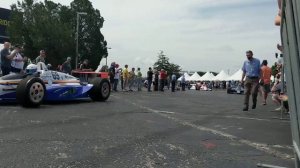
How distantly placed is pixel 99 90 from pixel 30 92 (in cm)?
348

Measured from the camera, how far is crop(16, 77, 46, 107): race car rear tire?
10766 millimetres

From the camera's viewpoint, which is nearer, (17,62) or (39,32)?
(17,62)

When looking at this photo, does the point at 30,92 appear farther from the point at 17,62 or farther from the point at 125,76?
the point at 125,76

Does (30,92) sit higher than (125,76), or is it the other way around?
(125,76)

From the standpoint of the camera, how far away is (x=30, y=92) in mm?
10883

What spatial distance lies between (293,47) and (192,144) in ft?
11.4

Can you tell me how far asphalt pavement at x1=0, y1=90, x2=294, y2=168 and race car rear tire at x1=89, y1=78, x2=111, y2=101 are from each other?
14.8 ft

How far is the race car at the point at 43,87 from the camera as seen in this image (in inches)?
430

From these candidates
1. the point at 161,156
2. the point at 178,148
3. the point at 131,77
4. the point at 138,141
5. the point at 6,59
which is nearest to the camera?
the point at 161,156

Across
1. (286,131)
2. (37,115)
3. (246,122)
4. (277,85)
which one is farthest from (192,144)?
(277,85)

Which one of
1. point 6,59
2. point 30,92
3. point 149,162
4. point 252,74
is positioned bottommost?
point 149,162

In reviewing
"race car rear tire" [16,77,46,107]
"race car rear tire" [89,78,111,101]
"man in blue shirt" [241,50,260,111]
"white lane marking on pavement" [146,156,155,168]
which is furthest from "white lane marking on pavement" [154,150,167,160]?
"race car rear tire" [89,78,111,101]

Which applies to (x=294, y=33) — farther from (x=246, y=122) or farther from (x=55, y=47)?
(x=55, y=47)

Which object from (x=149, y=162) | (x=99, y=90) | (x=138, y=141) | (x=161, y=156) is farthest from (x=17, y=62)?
(x=149, y=162)
